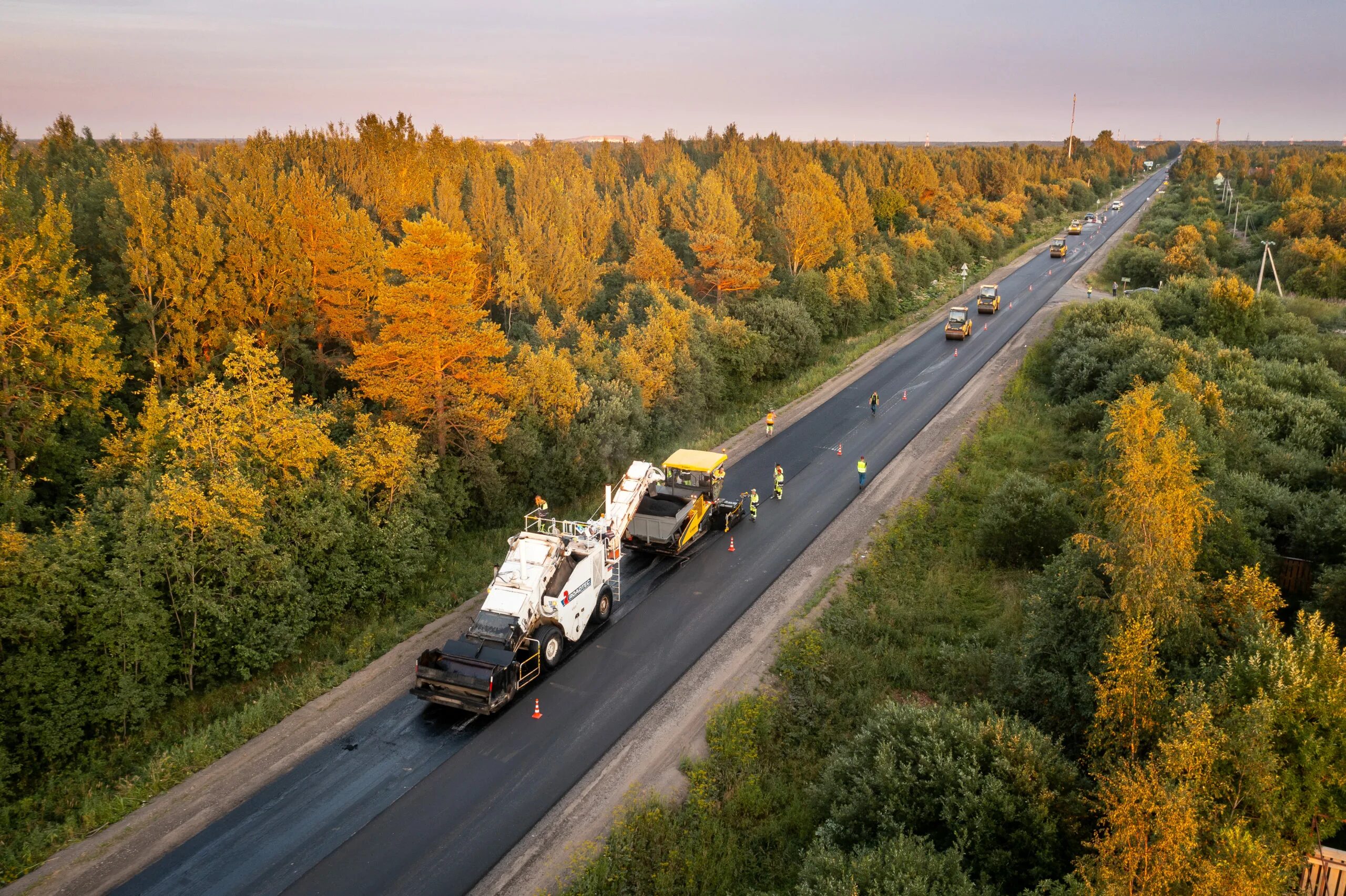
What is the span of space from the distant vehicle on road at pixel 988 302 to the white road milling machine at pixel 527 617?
49.8 meters

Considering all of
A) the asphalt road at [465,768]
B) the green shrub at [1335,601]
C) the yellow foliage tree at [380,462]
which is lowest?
the asphalt road at [465,768]

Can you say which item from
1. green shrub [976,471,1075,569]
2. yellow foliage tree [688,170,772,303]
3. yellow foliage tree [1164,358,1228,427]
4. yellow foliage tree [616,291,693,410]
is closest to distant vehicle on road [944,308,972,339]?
yellow foliage tree [688,170,772,303]

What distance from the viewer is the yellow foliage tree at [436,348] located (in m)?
25.9

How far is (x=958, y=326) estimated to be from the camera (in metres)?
56.5

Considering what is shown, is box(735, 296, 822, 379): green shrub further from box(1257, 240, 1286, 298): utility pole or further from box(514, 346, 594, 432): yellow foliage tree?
box(1257, 240, 1286, 298): utility pole

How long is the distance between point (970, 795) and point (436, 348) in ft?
67.0

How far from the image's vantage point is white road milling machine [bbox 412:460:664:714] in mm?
18297

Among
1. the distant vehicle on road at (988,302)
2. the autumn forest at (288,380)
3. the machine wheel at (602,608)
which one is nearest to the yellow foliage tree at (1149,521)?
the machine wheel at (602,608)

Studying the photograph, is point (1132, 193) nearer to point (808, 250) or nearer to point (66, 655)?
point (808, 250)

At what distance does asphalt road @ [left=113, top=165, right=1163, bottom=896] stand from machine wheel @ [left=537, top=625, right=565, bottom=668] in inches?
15.1

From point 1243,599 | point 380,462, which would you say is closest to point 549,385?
point 380,462

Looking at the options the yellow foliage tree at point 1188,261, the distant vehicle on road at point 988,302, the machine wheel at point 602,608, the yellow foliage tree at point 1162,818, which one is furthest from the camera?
the distant vehicle on road at point 988,302

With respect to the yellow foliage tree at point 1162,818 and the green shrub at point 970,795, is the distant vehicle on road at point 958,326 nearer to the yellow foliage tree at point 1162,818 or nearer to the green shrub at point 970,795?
the green shrub at point 970,795

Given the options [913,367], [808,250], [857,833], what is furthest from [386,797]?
[808,250]
